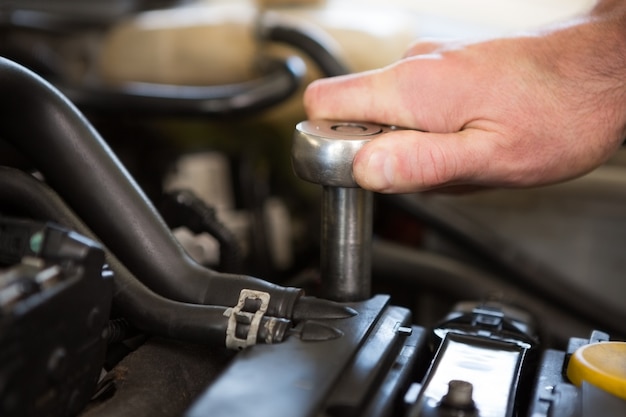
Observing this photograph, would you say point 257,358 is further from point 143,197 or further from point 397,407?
point 143,197

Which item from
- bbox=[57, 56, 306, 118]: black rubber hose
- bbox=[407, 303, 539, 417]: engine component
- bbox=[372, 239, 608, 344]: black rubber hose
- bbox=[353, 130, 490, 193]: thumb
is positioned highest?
bbox=[353, 130, 490, 193]: thumb

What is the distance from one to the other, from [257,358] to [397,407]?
12 cm

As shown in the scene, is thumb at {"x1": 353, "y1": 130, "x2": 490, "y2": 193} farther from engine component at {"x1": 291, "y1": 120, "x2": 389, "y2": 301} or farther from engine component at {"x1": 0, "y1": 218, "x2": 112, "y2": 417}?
engine component at {"x1": 0, "y1": 218, "x2": 112, "y2": 417}

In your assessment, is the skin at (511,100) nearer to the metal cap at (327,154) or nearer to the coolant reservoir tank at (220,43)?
the metal cap at (327,154)

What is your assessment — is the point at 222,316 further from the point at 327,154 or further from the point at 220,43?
the point at 220,43

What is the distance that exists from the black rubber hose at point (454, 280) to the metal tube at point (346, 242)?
0.55 m

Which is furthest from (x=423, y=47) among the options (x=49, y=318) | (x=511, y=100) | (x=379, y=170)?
(x=49, y=318)

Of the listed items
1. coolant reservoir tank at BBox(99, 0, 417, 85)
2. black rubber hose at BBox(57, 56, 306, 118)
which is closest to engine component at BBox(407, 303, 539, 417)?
black rubber hose at BBox(57, 56, 306, 118)

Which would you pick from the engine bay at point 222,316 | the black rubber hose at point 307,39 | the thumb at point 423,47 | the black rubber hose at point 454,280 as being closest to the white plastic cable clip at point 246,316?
the engine bay at point 222,316

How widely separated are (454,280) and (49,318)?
857 mm

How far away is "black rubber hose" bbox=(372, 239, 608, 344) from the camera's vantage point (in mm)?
1217

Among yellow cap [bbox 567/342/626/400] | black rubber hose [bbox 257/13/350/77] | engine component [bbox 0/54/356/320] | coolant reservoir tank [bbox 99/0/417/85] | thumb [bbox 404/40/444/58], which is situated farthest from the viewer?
coolant reservoir tank [bbox 99/0/417/85]

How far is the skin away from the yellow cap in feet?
0.68

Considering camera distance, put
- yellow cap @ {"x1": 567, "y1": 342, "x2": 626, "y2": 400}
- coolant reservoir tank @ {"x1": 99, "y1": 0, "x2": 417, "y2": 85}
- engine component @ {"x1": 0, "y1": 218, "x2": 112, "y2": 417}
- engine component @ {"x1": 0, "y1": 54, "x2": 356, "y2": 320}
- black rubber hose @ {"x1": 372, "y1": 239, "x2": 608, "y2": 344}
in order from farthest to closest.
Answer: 1. coolant reservoir tank @ {"x1": 99, "y1": 0, "x2": 417, "y2": 85}
2. black rubber hose @ {"x1": 372, "y1": 239, "x2": 608, "y2": 344}
3. engine component @ {"x1": 0, "y1": 54, "x2": 356, "y2": 320}
4. yellow cap @ {"x1": 567, "y1": 342, "x2": 626, "y2": 400}
5. engine component @ {"x1": 0, "y1": 218, "x2": 112, "y2": 417}
